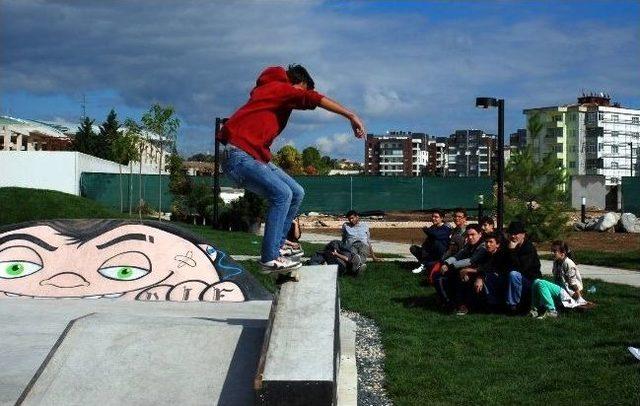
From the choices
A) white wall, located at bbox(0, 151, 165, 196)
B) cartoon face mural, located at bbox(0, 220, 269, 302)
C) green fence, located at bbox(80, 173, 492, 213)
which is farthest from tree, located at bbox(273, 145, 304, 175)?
cartoon face mural, located at bbox(0, 220, 269, 302)

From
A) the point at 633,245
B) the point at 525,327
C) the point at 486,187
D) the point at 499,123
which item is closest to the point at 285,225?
the point at 525,327

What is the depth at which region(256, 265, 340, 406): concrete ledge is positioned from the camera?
5.48m

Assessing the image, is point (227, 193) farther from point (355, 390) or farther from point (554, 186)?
point (355, 390)

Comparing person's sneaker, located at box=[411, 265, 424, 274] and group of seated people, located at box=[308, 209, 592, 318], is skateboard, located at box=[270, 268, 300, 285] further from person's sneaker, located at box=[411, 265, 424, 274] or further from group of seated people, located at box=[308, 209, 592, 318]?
person's sneaker, located at box=[411, 265, 424, 274]

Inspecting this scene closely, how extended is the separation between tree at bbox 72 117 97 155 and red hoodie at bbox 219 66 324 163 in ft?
232

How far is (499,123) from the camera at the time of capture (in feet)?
58.1

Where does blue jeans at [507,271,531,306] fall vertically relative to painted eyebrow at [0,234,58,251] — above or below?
below

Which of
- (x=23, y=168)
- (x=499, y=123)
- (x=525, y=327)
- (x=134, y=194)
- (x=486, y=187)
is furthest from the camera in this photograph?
(x=486, y=187)

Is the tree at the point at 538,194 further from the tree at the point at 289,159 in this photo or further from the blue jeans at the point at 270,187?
the tree at the point at 289,159

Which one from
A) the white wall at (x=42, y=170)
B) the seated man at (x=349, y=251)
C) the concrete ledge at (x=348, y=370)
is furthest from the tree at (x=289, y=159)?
the concrete ledge at (x=348, y=370)

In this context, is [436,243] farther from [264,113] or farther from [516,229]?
[264,113]

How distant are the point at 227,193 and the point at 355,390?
40321 millimetres

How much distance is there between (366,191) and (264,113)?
37.1 metres

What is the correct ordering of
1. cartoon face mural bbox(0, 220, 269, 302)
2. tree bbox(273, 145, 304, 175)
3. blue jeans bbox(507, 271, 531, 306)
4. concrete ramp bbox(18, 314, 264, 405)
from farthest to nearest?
tree bbox(273, 145, 304, 175) → cartoon face mural bbox(0, 220, 269, 302) → blue jeans bbox(507, 271, 531, 306) → concrete ramp bbox(18, 314, 264, 405)
